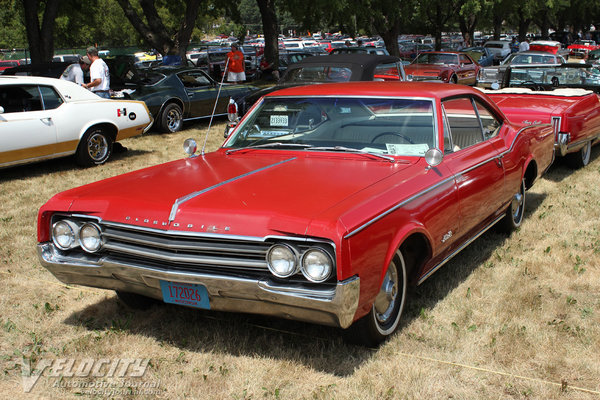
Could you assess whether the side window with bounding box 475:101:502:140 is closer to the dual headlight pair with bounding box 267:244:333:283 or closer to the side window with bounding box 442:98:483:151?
the side window with bounding box 442:98:483:151

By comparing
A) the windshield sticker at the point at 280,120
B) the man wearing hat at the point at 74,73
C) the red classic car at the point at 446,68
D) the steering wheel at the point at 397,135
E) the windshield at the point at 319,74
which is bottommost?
the red classic car at the point at 446,68

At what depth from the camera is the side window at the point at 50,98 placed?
904 centimetres

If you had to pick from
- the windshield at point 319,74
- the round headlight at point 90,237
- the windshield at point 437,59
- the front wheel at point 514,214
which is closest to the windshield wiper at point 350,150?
the round headlight at point 90,237

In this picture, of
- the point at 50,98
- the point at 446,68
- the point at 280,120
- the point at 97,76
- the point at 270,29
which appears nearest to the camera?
the point at 280,120

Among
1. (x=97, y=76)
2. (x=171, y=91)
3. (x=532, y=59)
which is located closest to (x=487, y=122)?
(x=97, y=76)

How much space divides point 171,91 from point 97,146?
3.11m

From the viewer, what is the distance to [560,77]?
11.1 m

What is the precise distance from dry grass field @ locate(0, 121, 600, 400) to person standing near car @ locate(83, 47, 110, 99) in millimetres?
6178

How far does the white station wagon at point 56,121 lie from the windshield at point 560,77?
663 cm

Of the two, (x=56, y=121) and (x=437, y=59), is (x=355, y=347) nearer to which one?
(x=56, y=121)

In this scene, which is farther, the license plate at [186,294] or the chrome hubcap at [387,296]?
the chrome hubcap at [387,296]

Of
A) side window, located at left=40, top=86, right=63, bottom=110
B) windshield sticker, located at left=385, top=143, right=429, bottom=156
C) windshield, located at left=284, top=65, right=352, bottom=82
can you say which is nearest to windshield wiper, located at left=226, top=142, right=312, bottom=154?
windshield sticker, located at left=385, top=143, right=429, bottom=156

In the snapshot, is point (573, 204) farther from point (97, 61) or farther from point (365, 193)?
point (97, 61)

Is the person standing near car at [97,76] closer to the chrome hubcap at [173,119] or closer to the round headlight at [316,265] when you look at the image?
the chrome hubcap at [173,119]
